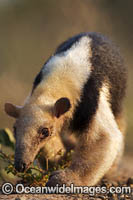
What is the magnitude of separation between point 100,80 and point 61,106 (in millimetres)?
912

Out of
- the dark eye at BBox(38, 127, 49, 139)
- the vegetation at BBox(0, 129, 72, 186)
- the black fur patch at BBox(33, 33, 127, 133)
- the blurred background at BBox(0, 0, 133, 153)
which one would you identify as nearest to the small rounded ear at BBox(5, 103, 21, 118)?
the dark eye at BBox(38, 127, 49, 139)

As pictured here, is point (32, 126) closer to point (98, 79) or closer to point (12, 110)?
point (12, 110)

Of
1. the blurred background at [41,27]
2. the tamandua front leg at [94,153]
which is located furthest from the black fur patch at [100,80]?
the blurred background at [41,27]

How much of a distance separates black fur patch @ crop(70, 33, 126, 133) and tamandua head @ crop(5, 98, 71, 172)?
291 millimetres

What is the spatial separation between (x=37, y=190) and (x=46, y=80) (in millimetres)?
1411

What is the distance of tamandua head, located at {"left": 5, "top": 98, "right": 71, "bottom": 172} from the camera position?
3996 millimetres

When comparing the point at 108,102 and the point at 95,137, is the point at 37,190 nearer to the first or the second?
the point at 95,137

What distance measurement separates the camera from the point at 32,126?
162 inches

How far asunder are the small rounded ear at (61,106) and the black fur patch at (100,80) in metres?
0.29

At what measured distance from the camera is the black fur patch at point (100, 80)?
479cm

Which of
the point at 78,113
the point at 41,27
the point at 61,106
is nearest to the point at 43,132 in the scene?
the point at 61,106

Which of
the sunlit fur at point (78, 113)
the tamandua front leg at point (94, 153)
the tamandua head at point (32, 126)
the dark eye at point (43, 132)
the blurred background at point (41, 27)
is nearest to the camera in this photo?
the tamandua head at point (32, 126)

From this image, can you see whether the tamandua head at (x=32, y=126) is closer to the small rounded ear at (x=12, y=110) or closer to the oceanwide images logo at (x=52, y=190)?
the small rounded ear at (x=12, y=110)

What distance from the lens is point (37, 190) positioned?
14.6 feet
